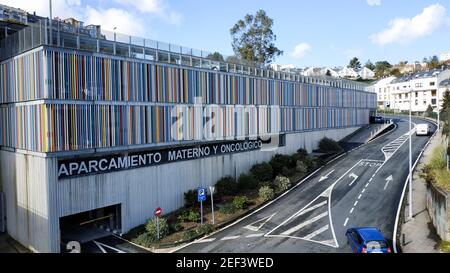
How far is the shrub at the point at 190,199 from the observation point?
27.0 m

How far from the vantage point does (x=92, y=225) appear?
24.3 metres

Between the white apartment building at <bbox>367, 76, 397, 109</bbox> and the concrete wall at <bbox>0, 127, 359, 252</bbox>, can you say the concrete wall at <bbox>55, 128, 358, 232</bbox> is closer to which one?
the concrete wall at <bbox>0, 127, 359, 252</bbox>

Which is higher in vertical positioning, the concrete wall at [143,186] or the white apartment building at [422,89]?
the white apartment building at [422,89]

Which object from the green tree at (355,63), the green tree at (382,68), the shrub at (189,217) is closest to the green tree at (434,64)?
the green tree at (382,68)

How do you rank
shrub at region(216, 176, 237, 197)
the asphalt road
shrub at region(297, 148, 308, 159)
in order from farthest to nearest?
shrub at region(297, 148, 308, 159)
shrub at region(216, 176, 237, 197)
the asphalt road

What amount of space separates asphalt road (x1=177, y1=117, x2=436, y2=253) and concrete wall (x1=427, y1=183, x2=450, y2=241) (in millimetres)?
2541

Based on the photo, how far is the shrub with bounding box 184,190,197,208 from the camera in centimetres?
2697

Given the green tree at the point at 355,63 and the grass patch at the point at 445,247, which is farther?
the green tree at the point at 355,63

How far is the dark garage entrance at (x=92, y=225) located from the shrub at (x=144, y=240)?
78.7 inches

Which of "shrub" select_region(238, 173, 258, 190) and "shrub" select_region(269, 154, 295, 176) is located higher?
"shrub" select_region(269, 154, 295, 176)

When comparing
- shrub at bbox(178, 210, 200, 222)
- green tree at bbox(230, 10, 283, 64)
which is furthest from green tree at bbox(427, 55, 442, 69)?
shrub at bbox(178, 210, 200, 222)

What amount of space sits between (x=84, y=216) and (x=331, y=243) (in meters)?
16.9

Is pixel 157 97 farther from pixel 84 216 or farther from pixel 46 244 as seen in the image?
pixel 46 244

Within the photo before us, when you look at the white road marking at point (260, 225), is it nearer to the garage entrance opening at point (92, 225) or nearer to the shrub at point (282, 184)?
the shrub at point (282, 184)
